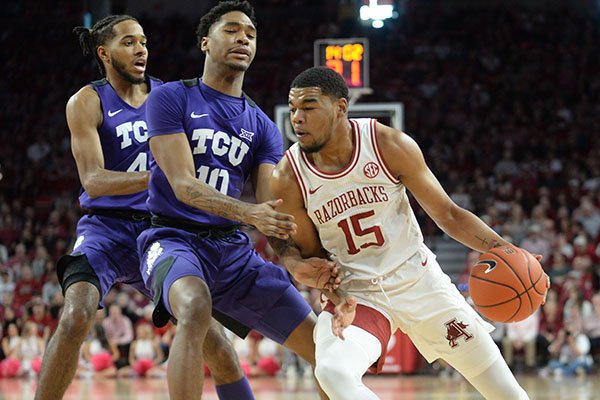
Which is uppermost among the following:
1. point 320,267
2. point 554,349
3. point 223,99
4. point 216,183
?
point 223,99

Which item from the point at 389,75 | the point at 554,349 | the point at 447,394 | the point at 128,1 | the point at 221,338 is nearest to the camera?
the point at 221,338

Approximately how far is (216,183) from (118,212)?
27.4 inches

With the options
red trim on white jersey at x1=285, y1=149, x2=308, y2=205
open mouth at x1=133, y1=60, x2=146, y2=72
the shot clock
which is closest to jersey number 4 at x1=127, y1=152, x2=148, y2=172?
open mouth at x1=133, y1=60, x2=146, y2=72

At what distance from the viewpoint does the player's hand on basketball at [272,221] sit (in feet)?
13.5

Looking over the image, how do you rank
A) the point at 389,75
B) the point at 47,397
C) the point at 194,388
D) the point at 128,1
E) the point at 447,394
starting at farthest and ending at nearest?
the point at 128,1 < the point at 389,75 < the point at 447,394 < the point at 47,397 < the point at 194,388

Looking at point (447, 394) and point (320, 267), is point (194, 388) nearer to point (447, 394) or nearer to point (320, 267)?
point (320, 267)

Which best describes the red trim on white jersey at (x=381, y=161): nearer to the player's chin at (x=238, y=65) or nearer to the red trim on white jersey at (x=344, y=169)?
the red trim on white jersey at (x=344, y=169)

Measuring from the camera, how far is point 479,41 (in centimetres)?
2203

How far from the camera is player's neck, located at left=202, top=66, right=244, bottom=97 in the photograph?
501cm

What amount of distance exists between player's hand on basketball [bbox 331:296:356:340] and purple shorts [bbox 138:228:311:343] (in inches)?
26.0

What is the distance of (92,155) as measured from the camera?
511 centimetres

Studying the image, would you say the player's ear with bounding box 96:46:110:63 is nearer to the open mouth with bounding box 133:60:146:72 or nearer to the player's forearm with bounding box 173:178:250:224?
the open mouth with bounding box 133:60:146:72

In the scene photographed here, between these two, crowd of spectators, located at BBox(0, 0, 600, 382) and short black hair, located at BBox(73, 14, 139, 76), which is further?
crowd of spectators, located at BBox(0, 0, 600, 382)

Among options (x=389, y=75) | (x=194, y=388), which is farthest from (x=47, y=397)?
(x=389, y=75)
